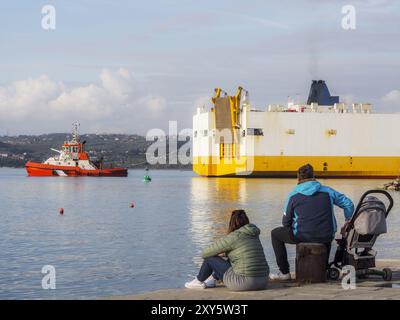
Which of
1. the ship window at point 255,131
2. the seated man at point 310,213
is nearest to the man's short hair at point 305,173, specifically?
the seated man at point 310,213

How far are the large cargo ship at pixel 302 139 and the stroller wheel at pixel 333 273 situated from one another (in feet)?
185

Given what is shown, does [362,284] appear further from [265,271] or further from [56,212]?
[56,212]

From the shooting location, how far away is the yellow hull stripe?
65.6 m

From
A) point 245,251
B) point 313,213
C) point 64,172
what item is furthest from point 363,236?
point 64,172

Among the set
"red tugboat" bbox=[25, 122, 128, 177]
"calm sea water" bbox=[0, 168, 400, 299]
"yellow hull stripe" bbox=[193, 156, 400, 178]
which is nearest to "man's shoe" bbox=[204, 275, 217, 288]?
"calm sea water" bbox=[0, 168, 400, 299]

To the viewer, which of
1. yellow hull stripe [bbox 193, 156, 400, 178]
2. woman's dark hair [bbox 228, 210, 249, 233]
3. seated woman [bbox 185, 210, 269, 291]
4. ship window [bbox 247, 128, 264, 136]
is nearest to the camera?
seated woman [bbox 185, 210, 269, 291]

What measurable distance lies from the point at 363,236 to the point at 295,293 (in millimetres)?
1474

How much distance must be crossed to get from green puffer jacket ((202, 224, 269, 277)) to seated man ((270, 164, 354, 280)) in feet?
2.52

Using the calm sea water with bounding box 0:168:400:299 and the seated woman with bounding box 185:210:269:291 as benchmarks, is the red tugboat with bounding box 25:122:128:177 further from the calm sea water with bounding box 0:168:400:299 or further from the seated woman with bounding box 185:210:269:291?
the seated woman with bounding box 185:210:269:291

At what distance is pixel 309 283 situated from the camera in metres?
8.33

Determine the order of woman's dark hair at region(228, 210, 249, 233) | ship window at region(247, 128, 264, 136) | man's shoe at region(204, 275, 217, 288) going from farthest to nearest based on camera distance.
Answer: ship window at region(247, 128, 264, 136)
man's shoe at region(204, 275, 217, 288)
woman's dark hair at region(228, 210, 249, 233)

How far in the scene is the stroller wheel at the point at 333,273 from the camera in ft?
27.9
